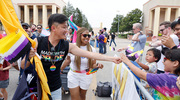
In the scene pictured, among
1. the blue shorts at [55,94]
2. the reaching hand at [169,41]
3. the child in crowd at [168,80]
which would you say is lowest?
the blue shorts at [55,94]

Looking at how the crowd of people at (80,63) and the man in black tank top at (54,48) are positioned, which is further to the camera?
the man in black tank top at (54,48)

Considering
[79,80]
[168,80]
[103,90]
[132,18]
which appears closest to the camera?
[168,80]

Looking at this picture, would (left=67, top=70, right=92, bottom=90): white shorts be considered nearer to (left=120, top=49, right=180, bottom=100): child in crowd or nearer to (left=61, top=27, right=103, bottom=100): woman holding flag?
(left=61, top=27, right=103, bottom=100): woman holding flag

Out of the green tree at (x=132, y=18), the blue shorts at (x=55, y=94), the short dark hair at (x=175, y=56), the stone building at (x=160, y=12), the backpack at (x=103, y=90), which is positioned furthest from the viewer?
the green tree at (x=132, y=18)

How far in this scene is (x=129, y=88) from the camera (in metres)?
1.88

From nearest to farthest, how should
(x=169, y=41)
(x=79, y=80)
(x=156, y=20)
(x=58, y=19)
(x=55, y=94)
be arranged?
(x=58, y=19), (x=55, y=94), (x=169, y=41), (x=79, y=80), (x=156, y=20)

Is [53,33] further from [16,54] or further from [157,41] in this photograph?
[157,41]

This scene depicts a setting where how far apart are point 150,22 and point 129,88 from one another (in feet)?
161

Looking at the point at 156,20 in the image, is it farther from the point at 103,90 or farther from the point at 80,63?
the point at 80,63

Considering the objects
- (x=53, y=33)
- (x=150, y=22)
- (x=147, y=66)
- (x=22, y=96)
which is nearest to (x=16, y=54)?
(x=22, y=96)

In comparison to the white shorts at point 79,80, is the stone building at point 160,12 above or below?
above

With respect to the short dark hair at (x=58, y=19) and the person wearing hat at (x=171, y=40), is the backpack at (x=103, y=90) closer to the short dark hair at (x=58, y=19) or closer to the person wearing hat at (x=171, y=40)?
the person wearing hat at (x=171, y=40)

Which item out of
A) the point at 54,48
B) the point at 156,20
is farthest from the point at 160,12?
the point at 54,48

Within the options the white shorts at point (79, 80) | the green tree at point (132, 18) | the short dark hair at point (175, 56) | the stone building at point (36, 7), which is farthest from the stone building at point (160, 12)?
the short dark hair at point (175, 56)
